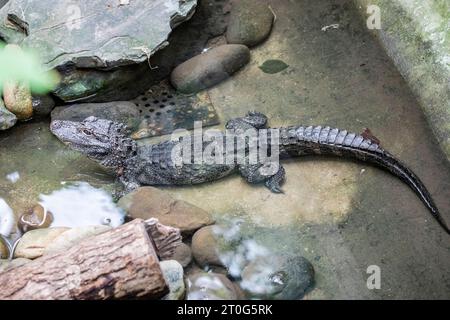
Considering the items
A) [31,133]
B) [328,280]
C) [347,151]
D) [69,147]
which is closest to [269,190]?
[347,151]

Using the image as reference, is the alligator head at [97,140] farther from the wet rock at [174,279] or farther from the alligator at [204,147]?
the wet rock at [174,279]

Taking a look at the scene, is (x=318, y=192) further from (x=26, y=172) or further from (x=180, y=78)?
(x=26, y=172)

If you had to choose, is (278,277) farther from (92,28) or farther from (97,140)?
(92,28)

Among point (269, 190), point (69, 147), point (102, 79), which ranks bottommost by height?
point (269, 190)

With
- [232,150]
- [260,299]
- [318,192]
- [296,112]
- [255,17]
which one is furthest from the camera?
[255,17]

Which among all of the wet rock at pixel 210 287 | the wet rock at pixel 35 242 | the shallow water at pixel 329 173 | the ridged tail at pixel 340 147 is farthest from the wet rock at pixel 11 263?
the ridged tail at pixel 340 147

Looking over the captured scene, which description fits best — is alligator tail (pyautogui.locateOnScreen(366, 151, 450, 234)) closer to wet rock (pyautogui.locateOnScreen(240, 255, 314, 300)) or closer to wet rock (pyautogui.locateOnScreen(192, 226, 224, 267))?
wet rock (pyautogui.locateOnScreen(240, 255, 314, 300))
